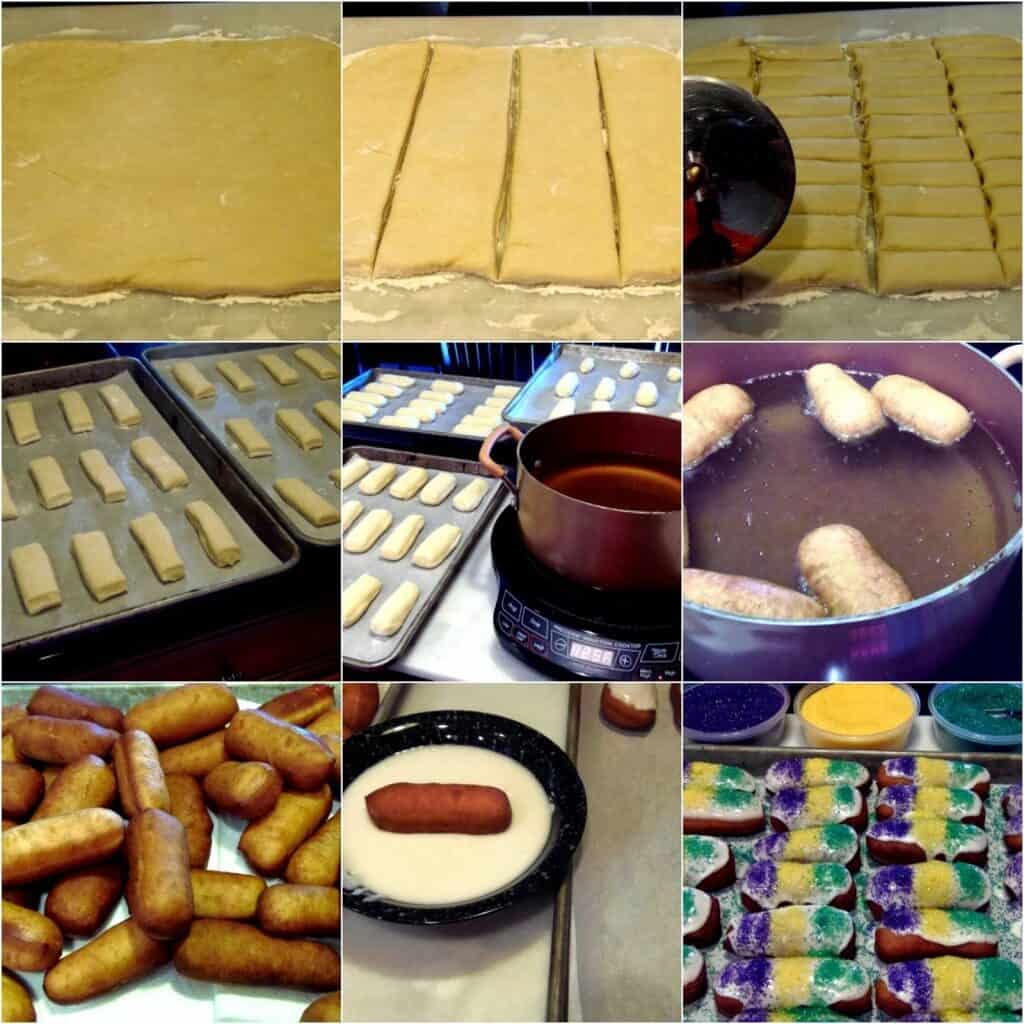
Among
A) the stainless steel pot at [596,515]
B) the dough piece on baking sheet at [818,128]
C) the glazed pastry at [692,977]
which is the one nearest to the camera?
the stainless steel pot at [596,515]

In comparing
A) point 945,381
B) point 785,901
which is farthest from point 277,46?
point 785,901

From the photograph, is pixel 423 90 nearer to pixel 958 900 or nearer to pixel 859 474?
pixel 859 474

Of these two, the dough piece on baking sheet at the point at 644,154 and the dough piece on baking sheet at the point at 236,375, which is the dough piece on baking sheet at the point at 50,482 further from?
the dough piece on baking sheet at the point at 644,154

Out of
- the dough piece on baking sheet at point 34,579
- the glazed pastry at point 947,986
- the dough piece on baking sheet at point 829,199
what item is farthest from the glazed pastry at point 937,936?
the dough piece on baking sheet at point 34,579

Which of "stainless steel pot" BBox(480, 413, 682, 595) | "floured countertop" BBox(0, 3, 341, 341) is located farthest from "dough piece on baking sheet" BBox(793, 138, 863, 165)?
"floured countertop" BBox(0, 3, 341, 341)

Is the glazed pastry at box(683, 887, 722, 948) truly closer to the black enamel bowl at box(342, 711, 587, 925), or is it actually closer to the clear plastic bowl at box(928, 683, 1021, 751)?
the black enamel bowl at box(342, 711, 587, 925)
